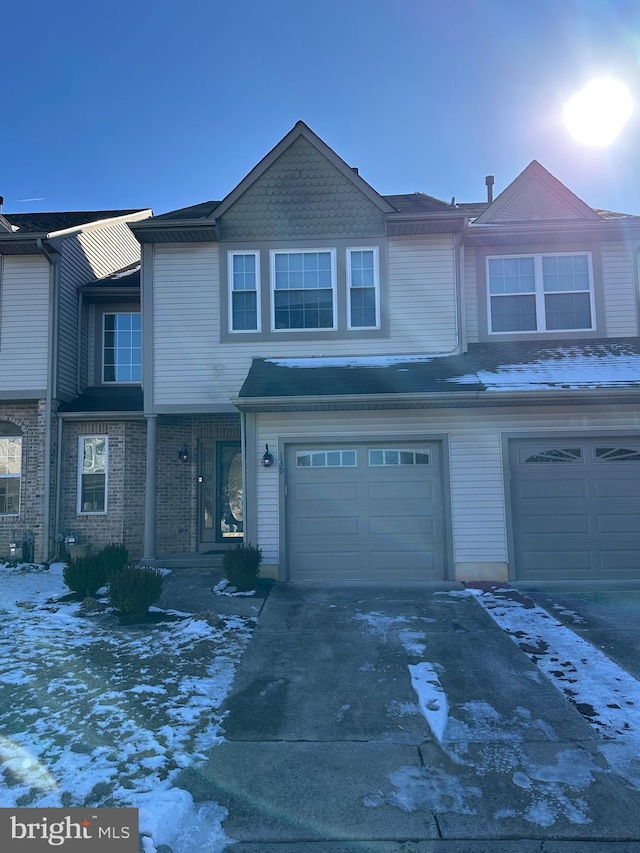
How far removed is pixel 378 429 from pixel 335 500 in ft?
4.52

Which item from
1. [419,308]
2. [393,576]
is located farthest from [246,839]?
[419,308]

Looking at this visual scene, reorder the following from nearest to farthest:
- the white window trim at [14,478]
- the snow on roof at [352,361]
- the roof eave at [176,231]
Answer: the snow on roof at [352,361], the roof eave at [176,231], the white window trim at [14,478]

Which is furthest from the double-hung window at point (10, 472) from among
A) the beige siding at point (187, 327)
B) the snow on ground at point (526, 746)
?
the snow on ground at point (526, 746)

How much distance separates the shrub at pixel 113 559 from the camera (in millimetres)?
8539

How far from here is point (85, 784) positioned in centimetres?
339

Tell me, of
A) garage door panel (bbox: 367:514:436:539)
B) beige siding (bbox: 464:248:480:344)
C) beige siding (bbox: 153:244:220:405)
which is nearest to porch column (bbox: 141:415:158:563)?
beige siding (bbox: 153:244:220:405)

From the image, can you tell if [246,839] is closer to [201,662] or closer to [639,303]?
[201,662]

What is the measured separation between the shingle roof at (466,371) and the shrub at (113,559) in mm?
3454

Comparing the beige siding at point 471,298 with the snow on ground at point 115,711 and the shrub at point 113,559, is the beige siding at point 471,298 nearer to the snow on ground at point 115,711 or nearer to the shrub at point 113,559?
the snow on ground at point 115,711

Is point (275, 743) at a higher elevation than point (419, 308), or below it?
below

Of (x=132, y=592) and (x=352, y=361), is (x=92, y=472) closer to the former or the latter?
(x=132, y=592)

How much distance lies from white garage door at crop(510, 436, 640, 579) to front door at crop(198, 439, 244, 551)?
231 inches

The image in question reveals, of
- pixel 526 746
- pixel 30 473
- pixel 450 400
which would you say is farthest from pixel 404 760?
pixel 30 473

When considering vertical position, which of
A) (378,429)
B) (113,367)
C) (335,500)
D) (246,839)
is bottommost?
(246,839)
